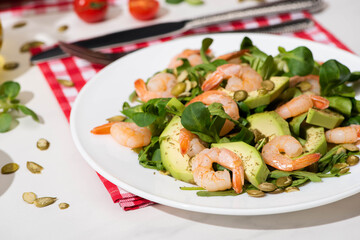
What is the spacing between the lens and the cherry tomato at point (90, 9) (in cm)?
253

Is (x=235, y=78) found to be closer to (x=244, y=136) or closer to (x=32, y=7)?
(x=244, y=136)

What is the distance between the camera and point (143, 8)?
8.35ft

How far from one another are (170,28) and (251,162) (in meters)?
1.19

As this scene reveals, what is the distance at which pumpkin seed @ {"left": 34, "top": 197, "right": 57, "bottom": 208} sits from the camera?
1461 mm

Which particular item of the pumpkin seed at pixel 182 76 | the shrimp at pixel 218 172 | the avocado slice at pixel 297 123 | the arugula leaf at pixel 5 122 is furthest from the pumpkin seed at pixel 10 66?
the avocado slice at pixel 297 123

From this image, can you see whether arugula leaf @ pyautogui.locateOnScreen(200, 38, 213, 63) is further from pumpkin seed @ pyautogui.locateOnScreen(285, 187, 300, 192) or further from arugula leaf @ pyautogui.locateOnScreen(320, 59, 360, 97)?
pumpkin seed @ pyautogui.locateOnScreen(285, 187, 300, 192)

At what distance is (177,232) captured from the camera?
136 cm

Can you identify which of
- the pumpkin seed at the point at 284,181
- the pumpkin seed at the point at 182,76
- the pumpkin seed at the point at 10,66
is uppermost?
the pumpkin seed at the point at 182,76

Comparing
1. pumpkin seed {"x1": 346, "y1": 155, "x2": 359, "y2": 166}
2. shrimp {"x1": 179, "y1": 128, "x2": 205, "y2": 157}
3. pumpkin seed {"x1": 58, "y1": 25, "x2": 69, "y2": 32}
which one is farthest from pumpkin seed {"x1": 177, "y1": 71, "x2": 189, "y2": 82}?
pumpkin seed {"x1": 58, "y1": 25, "x2": 69, "y2": 32}

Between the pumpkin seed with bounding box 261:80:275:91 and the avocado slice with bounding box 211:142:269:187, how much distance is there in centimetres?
28

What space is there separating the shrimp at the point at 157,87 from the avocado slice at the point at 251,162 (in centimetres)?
38

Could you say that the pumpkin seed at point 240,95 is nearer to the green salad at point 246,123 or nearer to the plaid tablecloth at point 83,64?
the green salad at point 246,123

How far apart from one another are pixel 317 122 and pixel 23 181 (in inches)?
40.1

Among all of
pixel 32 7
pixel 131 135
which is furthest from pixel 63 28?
pixel 131 135
